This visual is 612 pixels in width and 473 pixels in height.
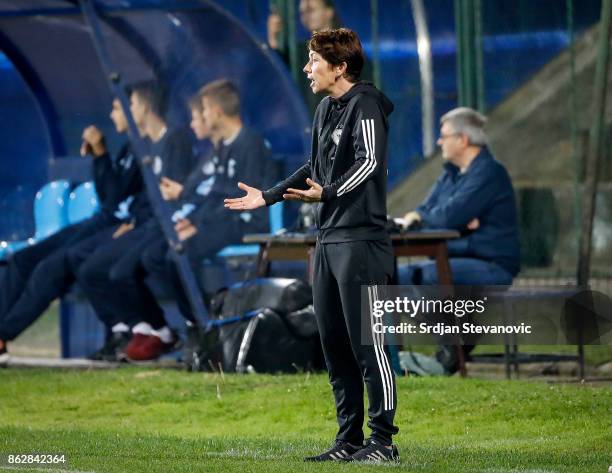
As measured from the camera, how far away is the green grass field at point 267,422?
7.54 metres

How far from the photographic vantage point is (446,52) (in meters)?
14.3

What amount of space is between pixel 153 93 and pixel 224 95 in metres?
0.57

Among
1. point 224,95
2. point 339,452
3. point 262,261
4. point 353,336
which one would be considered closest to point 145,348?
point 262,261

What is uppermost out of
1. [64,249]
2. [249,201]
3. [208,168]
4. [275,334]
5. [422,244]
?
[249,201]

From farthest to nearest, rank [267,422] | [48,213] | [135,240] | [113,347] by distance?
[48,213] < [135,240] < [113,347] < [267,422]

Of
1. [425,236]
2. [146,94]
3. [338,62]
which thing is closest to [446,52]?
[146,94]

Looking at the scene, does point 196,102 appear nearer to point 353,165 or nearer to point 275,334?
point 275,334

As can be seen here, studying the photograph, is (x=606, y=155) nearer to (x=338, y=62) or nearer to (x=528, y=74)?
(x=528, y=74)

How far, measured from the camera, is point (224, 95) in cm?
1337

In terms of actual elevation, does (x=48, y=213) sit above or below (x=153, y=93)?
below

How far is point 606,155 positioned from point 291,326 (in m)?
3.34

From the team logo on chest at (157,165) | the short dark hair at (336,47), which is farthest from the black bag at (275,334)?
the short dark hair at (336,47)

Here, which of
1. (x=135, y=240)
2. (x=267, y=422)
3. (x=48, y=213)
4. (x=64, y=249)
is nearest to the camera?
(x=267, y=422)

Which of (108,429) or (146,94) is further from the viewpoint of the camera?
(146,94)
